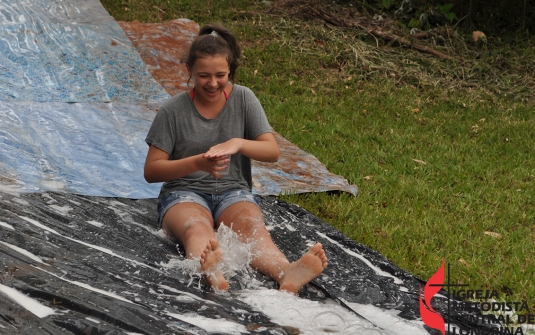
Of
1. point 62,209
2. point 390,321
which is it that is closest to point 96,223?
point 62,209

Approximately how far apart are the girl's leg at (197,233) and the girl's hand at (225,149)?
33cm

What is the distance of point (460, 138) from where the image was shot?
6.18 m

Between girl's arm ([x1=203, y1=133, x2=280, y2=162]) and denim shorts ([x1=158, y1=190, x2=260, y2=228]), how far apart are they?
22cm

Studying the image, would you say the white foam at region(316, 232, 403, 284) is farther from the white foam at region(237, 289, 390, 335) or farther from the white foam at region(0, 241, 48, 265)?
the white foam at region(0, 241, 48, 265)

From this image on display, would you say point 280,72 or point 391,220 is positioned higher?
point 280,72

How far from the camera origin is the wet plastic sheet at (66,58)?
5617 millimetres

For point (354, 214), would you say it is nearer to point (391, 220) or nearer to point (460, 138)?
point (391, 220)

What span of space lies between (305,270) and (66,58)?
392cm

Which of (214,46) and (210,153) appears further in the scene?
(214,46)

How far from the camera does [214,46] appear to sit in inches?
135

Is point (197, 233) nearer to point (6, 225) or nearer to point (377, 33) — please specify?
point (6, 225)

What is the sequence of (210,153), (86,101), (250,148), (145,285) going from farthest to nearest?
(86,101) → (250,148) → (210,153) → (145,285)

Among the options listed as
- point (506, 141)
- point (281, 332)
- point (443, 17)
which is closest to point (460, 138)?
point (506, 141)

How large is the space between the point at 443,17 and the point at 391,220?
5139mm
